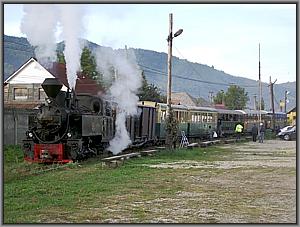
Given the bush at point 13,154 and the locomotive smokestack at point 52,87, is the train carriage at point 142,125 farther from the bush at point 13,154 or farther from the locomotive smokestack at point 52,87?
the locomotive smokestack at point 52,87

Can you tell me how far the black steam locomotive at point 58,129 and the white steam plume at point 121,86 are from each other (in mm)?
4198

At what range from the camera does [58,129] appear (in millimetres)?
17828

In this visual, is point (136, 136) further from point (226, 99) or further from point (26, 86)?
point (226, 99)

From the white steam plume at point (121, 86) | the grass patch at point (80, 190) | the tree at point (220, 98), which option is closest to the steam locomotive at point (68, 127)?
the white steam plume at point (121, 86)

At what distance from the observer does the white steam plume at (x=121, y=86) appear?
23.2 meters

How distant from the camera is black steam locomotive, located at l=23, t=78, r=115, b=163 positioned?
17.6 m

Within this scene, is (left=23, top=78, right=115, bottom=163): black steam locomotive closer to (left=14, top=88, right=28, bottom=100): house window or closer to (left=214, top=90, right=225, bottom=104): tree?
(left=14, top=88, right=28, bottom=100): house window

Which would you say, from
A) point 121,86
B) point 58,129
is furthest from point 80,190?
point 121,86

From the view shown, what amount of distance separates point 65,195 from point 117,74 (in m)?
15.8

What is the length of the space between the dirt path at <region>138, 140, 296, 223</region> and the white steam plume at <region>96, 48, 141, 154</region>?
24.0 feet

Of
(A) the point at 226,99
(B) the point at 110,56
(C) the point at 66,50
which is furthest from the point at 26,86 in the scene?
(A) the point at 226,99

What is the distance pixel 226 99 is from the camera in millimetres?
95312

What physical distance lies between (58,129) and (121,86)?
7.42 m

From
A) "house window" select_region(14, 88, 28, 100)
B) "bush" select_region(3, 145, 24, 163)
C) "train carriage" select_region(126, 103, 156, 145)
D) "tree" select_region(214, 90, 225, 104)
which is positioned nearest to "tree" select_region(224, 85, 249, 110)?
"tree" select_region(214, 90, 225, 104)
